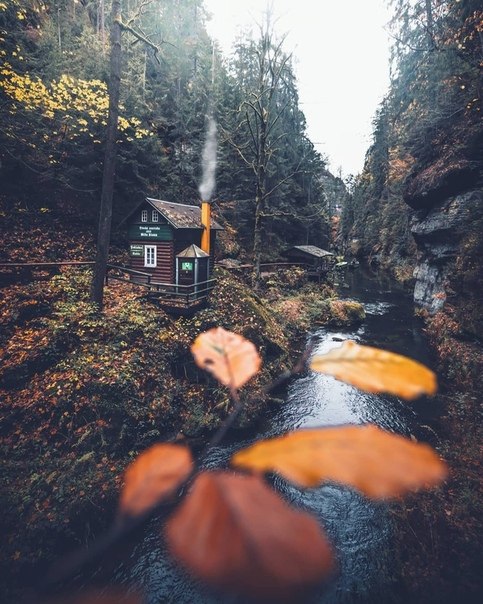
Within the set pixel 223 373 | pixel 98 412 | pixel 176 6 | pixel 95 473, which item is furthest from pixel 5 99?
pixel 176 6

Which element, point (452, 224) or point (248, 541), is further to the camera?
point (452, 224)

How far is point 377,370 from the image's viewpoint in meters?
1.33

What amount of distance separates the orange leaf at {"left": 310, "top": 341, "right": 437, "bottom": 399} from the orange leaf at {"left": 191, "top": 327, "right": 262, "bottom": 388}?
348 millimetres

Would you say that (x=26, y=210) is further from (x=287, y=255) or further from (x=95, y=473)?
(x=287, y=255)

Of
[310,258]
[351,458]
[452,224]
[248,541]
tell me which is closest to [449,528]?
[351,458]

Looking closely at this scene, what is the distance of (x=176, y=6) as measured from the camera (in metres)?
37.3

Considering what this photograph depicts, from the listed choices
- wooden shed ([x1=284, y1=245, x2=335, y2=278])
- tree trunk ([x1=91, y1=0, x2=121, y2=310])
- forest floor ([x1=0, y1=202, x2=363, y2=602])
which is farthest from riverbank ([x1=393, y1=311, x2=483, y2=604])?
wooden shed ([x1=284, y1=245, x2=335, y2=278])

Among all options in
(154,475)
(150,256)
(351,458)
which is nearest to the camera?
(351,458)

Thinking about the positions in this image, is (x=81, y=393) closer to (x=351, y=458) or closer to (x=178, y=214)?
(x=351, y=458)

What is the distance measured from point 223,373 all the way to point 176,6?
5214 cm

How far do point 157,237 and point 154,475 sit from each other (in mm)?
14037

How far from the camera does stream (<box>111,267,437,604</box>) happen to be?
5.75m

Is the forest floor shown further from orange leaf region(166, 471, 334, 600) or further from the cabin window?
orange leaf region(166, 471, 334, 600)

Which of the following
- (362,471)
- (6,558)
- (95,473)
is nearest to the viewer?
(362,471)
